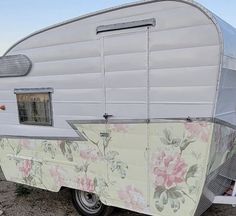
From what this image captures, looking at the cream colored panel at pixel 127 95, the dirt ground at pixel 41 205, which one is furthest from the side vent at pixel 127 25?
the dirt ground at pixel 41 205

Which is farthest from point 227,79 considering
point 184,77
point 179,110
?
point 179,110

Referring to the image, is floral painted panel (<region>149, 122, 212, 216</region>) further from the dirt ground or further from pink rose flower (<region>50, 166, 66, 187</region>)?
pink rose flower (<region>50, 166, 66, 187</region>)

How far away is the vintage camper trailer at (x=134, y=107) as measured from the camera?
3.54m

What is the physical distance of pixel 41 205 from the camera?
5719mm

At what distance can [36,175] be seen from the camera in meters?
5.20

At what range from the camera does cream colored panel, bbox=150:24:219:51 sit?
11.1ft

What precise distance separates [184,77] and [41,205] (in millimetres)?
3540

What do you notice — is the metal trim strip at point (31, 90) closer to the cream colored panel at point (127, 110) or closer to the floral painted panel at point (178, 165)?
the cream colored panel at point (127, 110)

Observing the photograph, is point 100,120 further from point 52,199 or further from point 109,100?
point 52,199

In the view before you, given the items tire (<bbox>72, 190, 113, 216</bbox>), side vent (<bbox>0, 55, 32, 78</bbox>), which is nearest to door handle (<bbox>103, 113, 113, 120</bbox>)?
tire (<bbox>72, 190, 113, 216</bbox>)

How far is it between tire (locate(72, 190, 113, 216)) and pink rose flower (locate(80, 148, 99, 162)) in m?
0.70

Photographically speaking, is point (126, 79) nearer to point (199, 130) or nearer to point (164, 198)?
point (199, 130)

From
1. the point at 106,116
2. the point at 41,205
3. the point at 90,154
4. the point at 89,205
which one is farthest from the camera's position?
the point at 41,205

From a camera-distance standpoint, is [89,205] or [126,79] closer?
[126,79]
